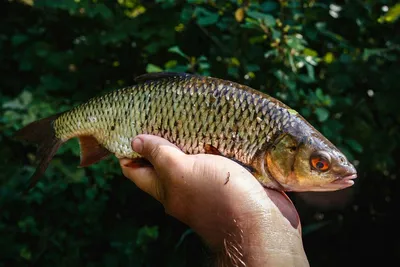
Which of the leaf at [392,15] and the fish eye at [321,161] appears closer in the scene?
the fish eye at [321,161]

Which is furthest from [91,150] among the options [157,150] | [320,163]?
[320,163]

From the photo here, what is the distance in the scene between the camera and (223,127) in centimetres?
157

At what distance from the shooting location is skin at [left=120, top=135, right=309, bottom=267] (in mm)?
1447

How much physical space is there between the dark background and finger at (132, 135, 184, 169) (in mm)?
603

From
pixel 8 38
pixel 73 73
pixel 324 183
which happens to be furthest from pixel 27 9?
pixel 324 183

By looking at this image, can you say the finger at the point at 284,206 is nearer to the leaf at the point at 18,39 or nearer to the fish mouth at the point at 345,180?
the fish mouth at the point at 345,180

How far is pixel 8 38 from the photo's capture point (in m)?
3.25

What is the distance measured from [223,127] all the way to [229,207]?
0.25m

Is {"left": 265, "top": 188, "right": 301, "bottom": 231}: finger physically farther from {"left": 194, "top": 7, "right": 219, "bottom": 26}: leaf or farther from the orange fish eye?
{"left": 194, "top": 7, "right": 219, "bottom": 26}: leaf

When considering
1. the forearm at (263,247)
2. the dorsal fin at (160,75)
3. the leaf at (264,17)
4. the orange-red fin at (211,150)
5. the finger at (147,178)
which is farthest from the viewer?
the leaf at (264,17)

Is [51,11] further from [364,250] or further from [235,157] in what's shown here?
[364,250]

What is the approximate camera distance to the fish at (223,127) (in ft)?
4.89

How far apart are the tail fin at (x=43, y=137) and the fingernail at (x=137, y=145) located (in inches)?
14.1

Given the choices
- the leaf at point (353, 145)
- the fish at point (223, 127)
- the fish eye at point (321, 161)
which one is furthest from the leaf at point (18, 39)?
the fish eye at point (321, 161)
